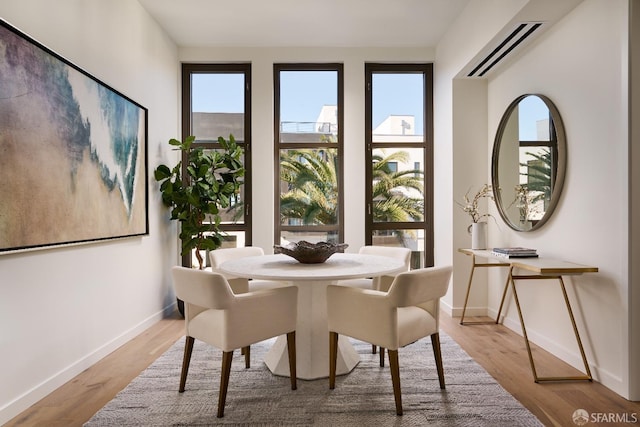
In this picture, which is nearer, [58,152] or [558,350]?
[58,152]

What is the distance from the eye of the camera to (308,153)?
4.77 meters

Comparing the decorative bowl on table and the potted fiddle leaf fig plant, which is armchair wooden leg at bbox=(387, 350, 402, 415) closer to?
the decorative bowl on table

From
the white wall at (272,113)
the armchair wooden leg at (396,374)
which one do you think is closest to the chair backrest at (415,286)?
the armchair wooden leg at (396,374)

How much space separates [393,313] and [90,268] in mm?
2078

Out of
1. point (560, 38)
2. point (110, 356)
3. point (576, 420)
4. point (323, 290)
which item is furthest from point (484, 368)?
point (110, 356)

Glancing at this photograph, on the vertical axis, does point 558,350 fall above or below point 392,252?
below

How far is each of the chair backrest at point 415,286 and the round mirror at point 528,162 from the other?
1357 millimetres

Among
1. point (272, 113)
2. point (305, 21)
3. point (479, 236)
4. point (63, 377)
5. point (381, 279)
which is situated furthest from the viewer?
point (272, 113)

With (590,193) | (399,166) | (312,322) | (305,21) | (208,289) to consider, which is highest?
(305,21)

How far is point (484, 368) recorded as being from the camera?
9.02 ft

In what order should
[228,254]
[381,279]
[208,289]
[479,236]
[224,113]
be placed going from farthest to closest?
[224,113]
[479,236]
[228,254]
[381,279]
[208,289]

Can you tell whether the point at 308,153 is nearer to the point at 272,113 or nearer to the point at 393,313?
the point at 272,113

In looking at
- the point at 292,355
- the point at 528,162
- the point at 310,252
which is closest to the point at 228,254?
the point at 310,252

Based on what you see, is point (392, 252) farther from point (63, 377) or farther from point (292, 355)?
point (63, 377)
